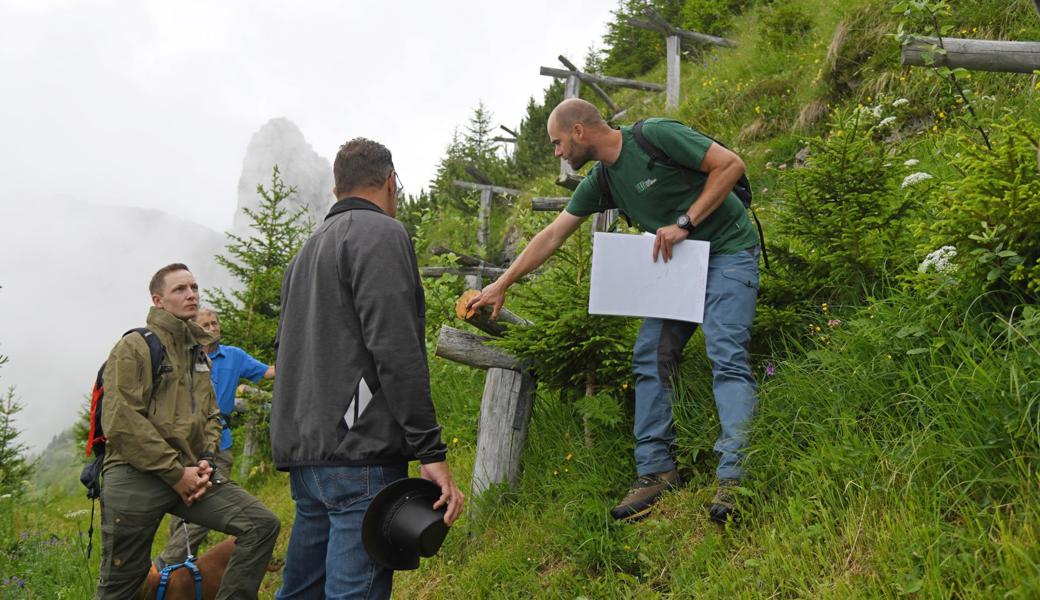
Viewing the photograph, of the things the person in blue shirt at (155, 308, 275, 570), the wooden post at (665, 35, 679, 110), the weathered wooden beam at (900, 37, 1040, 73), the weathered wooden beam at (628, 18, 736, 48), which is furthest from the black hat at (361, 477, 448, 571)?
the weathered wooden beam at (628, 18, 736, 48)

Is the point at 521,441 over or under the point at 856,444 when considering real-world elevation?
under

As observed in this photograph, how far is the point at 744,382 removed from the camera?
365 centimetres

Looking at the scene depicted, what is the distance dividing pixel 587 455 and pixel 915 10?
2902 millimetres

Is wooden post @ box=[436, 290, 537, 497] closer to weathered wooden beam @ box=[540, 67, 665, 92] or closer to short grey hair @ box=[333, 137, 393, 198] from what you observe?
short grey hair @ box=[333, 137, 393, 198]

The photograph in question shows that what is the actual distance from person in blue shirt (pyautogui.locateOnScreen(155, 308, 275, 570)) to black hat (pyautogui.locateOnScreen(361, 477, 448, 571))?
11.3 feet

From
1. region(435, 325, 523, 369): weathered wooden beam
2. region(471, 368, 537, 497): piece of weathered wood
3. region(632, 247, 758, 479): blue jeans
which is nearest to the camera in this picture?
region(632, 247, 758, 479): blue jeans

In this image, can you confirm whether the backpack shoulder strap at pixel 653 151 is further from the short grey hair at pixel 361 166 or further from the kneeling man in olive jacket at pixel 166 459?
the kneeling man in olive jacket at pixel 166 459

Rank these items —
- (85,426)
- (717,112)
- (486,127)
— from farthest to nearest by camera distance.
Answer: (486,127) < (85,426) < (717,112)

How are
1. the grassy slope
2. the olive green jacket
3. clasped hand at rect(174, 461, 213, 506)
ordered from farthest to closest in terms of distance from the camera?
clasped hand at rect(174, 461, 213, 506), the olive green jacket, the grassy slope

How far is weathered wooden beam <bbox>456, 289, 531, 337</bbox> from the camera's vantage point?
4422mm

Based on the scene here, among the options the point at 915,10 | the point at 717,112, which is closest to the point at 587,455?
the point at 915,10

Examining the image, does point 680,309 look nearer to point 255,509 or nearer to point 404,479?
point 404,479

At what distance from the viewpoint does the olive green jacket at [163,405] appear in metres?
4.11

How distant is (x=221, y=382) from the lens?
6359 mm
